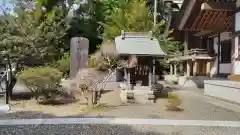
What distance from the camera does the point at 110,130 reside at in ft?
25.2

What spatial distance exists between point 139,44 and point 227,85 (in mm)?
3789

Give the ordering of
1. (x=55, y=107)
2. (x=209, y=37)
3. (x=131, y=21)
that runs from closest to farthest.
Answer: (x=55, y=107) → (x=131, y=21) → (x=209, y=37)

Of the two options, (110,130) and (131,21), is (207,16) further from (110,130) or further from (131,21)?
(110,130)

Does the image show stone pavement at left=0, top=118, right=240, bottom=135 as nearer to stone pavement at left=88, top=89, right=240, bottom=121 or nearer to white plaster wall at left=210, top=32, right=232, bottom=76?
stone pavement at left=88, top=89, right=240, bottom=121

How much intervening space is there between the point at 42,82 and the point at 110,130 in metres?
5.00

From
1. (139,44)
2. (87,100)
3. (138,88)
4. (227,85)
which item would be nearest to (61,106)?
(87,100)

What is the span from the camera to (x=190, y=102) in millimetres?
12609

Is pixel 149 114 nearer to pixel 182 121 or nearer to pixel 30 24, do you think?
pixel 182 121

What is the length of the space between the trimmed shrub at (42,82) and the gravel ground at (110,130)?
3.87 metres

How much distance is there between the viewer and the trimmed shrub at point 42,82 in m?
11.8

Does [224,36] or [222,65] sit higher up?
[224,36]

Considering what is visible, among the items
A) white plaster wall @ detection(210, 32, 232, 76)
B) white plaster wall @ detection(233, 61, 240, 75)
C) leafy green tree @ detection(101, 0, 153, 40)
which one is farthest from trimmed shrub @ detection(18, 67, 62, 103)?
white plaster wall @ detection(210, 32, 232, 76)

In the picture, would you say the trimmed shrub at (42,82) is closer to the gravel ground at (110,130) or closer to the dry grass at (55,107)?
the dry grass at (55,107)

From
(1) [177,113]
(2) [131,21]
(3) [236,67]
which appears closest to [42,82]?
(1) [177,113]
